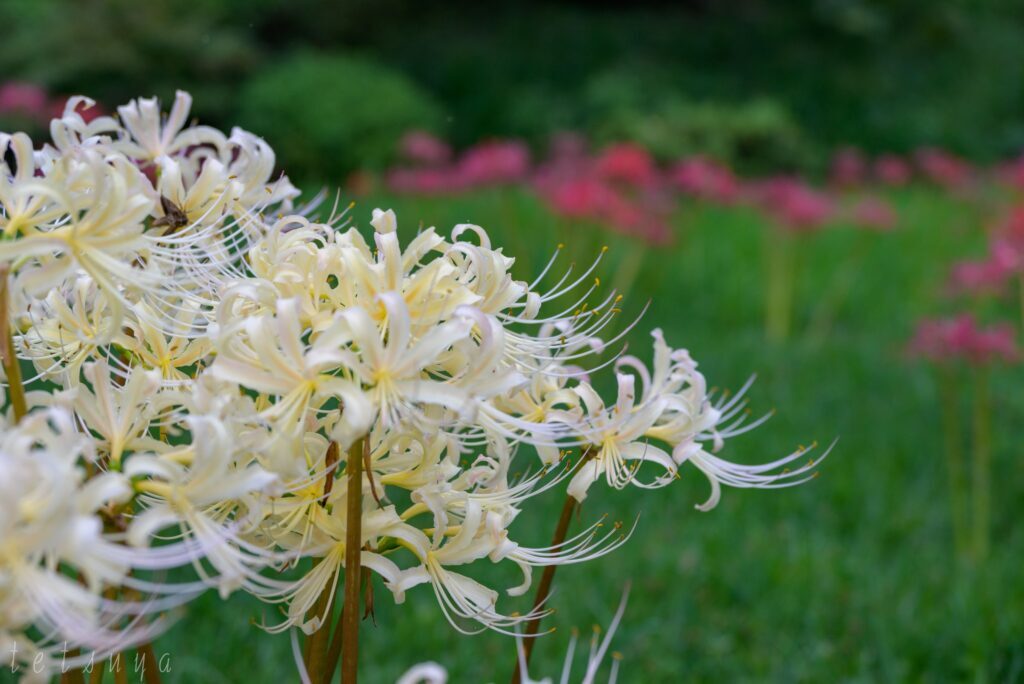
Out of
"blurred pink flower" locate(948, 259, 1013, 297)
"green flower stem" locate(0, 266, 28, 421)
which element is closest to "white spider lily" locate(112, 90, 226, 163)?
"green flower stem" locate(0, 266, 28, 421)

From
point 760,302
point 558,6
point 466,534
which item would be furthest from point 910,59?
point 466,534

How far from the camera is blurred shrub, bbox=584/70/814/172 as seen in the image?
36.3ft

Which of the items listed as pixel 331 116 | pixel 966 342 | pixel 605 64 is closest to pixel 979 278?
pixel 966 342

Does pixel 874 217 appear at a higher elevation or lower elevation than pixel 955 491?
higher

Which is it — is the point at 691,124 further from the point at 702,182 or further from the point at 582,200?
the point at 582,200

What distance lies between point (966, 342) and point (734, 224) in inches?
190

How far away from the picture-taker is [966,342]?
10.5 feet

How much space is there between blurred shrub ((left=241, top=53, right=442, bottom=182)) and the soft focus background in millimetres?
31

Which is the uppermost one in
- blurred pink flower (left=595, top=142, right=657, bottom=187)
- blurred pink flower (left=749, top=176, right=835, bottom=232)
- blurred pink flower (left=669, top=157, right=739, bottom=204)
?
blurred pink flower (left=749, top=176, right=835, bottom=232)

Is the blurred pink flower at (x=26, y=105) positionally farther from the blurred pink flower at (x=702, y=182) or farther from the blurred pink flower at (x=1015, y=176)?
the blurred pink flower at (x=1015, y=176)

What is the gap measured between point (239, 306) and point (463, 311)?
0.24m

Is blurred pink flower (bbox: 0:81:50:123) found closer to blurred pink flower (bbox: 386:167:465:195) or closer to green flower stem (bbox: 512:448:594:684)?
blurred pink flower (bbox: 386:167:465:195)

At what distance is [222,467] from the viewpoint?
903mm

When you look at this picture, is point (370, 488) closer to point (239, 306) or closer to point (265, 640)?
point (239, 306)
